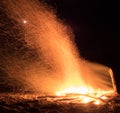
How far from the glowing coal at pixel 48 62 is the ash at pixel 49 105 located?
2.30 ft

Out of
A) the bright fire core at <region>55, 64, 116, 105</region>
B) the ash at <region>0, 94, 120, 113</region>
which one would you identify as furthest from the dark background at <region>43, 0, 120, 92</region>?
the ash at <region>0, 94, 120, 113</region>

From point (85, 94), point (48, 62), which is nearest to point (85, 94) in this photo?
point (85, 94)

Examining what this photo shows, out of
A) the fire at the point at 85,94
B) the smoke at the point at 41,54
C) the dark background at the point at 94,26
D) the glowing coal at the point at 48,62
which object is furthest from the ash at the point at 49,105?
the dark background at the point at 94,26

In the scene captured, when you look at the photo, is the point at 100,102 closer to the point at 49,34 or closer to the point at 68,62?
the point at 68,62

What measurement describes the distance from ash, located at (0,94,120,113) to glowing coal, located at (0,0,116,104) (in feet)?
2.30

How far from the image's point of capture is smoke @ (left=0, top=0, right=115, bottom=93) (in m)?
9.44

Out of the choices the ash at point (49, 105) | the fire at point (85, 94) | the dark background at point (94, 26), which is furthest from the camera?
the dark background at point (94, 26)

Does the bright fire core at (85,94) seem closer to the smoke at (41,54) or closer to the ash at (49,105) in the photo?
the ash at (49,105)

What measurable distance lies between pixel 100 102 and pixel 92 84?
97.3 inches

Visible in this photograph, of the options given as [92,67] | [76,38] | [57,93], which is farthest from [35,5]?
[57,93]

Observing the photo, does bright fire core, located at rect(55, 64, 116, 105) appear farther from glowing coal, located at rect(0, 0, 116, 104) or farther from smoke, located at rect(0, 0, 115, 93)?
smoke, located at rect(0, 0, 115, 93)

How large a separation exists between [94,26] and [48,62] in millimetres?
2672

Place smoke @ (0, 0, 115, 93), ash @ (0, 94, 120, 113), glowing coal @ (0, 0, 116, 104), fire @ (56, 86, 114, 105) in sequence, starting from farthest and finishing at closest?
smoke @ (0, 0, 115, 93) < glowing coal @ (0, 0, 116, 104) < fire @ (56, 86, 114, 105) < ash @ (0, 94, 120, 113)

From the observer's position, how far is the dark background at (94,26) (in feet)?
29.4
